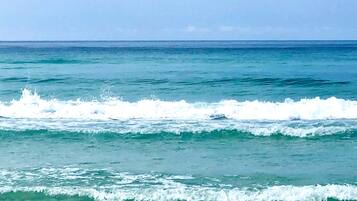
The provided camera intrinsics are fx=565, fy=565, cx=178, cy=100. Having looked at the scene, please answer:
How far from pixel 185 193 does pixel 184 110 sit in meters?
11.5

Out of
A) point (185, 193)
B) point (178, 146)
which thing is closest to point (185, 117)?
point (178, 146)

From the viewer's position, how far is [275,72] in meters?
44.4

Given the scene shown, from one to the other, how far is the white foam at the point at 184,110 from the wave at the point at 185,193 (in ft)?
31.9

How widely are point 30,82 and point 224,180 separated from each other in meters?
26.2

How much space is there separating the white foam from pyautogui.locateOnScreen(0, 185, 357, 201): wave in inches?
382

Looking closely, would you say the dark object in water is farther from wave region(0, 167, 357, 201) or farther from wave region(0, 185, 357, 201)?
wave region(0, 185, 357, 201)

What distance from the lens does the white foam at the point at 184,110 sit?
22.6 meters

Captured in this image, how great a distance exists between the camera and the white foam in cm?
2263

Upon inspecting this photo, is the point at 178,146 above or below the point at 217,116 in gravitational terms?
below

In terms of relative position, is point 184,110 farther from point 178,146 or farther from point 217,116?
point 178,146

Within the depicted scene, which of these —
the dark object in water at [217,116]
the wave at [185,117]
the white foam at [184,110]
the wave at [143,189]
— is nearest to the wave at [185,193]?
the wave at [143,189]

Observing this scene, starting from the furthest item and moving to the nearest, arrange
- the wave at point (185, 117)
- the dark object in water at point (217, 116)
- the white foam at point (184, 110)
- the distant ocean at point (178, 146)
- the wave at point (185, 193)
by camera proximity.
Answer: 1. the white foam at point (184, 110)
2. the dark object in water at point (217, 116)
3. the wave at point (185, 117)
4. the distant ocean at point (178, 146)
5. the wave at point (185, 193)

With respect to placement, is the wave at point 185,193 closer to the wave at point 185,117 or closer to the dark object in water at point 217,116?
the wave at point 185,117

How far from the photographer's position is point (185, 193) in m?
12.5
